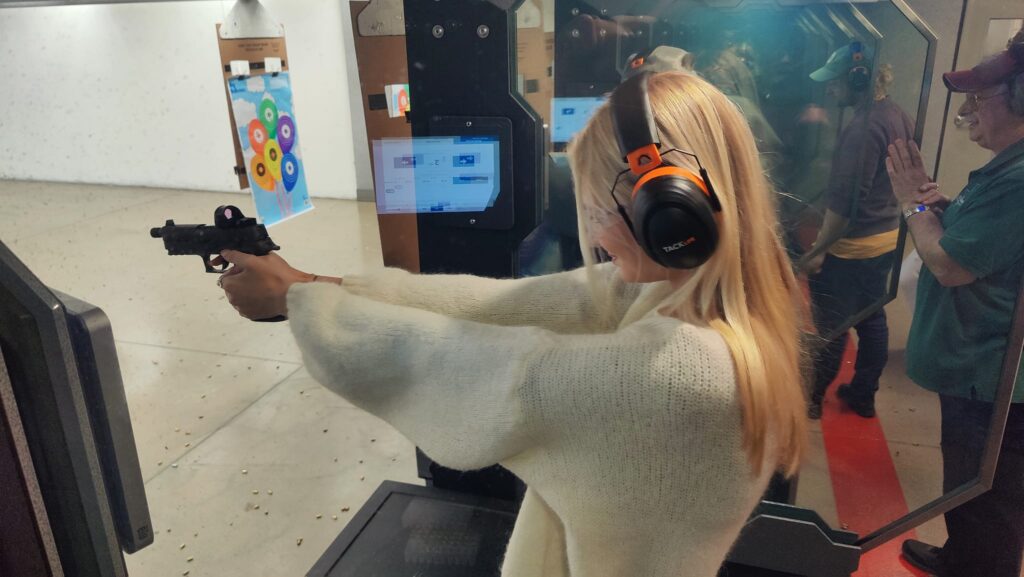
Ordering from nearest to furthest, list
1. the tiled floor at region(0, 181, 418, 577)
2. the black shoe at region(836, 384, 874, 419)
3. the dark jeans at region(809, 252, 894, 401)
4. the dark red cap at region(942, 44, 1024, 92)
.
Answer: the dark red cap at region(942, 44, 1024, 92) → the dark jeans at region(809, 252, 894, 401) → the black shoe at region(836, 384, 874, 419) → the tiled floor at region(0, 181, 418, 577)

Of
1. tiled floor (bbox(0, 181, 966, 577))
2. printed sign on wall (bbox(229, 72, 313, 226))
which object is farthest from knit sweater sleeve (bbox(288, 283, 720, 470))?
printed sign on wall (bbox(229, 72, 313, 226))

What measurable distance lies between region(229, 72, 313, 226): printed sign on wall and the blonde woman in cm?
119

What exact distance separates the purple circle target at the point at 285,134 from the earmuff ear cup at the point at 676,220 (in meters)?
1.54

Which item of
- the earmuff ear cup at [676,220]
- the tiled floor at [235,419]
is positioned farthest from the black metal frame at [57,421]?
the tiled floor at [235,419]

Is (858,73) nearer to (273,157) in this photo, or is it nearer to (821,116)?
(821,116)

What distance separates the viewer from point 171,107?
13.4 feet

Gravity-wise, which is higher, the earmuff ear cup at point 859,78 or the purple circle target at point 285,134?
the earmuff ear cup at point 859,78

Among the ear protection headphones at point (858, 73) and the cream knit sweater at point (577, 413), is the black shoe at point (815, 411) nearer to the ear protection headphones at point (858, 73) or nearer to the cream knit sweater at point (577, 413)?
the ear protection headphones at point (858, 73)

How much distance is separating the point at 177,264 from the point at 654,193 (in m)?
3.44

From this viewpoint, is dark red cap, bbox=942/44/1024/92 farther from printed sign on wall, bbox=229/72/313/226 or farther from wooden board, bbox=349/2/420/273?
printed sign on wall, bbox=229/72/313/226

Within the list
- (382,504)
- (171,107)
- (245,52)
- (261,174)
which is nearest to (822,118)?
(382,504)

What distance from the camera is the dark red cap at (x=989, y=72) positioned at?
93cm

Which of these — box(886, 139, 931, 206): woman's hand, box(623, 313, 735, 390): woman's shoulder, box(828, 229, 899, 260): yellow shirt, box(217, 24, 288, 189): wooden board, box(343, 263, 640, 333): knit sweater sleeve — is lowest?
box(828, 229, 899, 260): yellow shirt

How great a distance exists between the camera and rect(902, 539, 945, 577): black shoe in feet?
4.64
